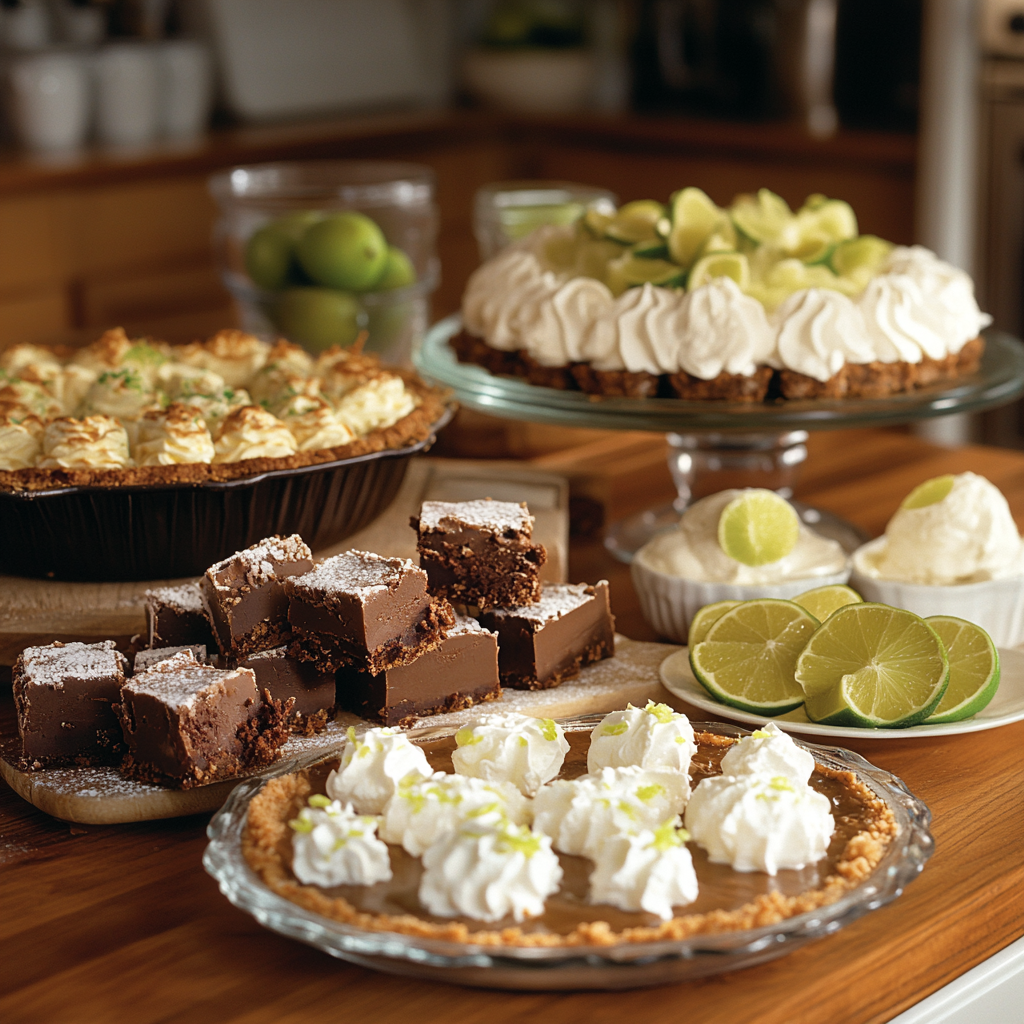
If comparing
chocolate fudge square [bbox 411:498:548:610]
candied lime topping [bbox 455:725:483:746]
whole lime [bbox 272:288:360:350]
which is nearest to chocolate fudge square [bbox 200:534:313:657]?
chocolate fudge square [bbox 411:498:548:610]

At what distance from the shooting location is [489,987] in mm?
999

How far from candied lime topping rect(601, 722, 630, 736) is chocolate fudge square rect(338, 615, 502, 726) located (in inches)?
9.2

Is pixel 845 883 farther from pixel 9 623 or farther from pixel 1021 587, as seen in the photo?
pixel 9 623

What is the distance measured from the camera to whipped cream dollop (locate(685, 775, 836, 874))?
3.34 feet

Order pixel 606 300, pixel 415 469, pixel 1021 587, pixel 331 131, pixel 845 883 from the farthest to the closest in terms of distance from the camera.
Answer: pixel 331 131
pixel 415 469
pixel 606 300
pixel 1021 587
pixel 845 883

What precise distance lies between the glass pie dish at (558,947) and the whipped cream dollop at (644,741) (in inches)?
7.0

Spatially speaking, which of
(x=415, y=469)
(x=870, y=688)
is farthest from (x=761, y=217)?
(x=870, y=688)

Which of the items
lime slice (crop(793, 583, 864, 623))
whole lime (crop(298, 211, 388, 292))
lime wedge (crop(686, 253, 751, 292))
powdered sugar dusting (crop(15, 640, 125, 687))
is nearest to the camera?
powdered sugar dusting (crop(15, 640, 125, 687))

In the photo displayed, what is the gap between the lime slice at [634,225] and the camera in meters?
2.03

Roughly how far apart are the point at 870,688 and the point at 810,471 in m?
1.04

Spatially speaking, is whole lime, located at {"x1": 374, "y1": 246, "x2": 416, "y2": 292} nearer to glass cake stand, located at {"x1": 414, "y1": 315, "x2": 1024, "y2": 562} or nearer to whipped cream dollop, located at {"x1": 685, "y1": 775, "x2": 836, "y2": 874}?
glass cake stand, located at {"x1": 414, "y1": 315, "x2": 1024, "y2": 562}

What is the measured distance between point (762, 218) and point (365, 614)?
1073 mm

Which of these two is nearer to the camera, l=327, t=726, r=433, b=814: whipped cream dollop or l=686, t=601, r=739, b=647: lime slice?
l=327, t=726, r=433, b=814: whipped cream dollop

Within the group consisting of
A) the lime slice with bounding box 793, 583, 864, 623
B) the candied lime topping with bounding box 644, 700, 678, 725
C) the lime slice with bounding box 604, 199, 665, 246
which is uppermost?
the lime slice with bounding box 604, 199, 665, 246
